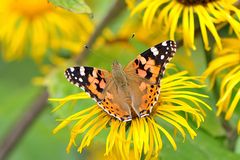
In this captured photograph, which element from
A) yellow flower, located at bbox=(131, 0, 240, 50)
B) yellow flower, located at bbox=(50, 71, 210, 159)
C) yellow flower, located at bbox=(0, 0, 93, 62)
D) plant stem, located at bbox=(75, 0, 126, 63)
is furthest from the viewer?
yellow flower, located at bbox=(0, 0, 93, 62)

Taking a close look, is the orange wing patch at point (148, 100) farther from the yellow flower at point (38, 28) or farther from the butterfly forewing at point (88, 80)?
the yellow flower at point (38, 28)

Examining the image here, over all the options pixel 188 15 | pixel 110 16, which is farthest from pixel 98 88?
pixel 110 16

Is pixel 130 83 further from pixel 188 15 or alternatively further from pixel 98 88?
pixel 188 15

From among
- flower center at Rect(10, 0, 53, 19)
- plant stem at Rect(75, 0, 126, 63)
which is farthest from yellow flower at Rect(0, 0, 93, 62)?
plant stem at Rect(75, 0, 126, 63)

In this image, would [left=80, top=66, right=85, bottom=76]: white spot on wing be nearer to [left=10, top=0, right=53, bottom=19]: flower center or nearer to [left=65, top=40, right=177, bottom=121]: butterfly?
[left=65, top=40, right=177, bottom=121]: butterfly

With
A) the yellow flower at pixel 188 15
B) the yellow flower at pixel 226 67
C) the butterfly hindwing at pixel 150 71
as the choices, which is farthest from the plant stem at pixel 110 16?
the butterfly hindwing at pixel 150 71
